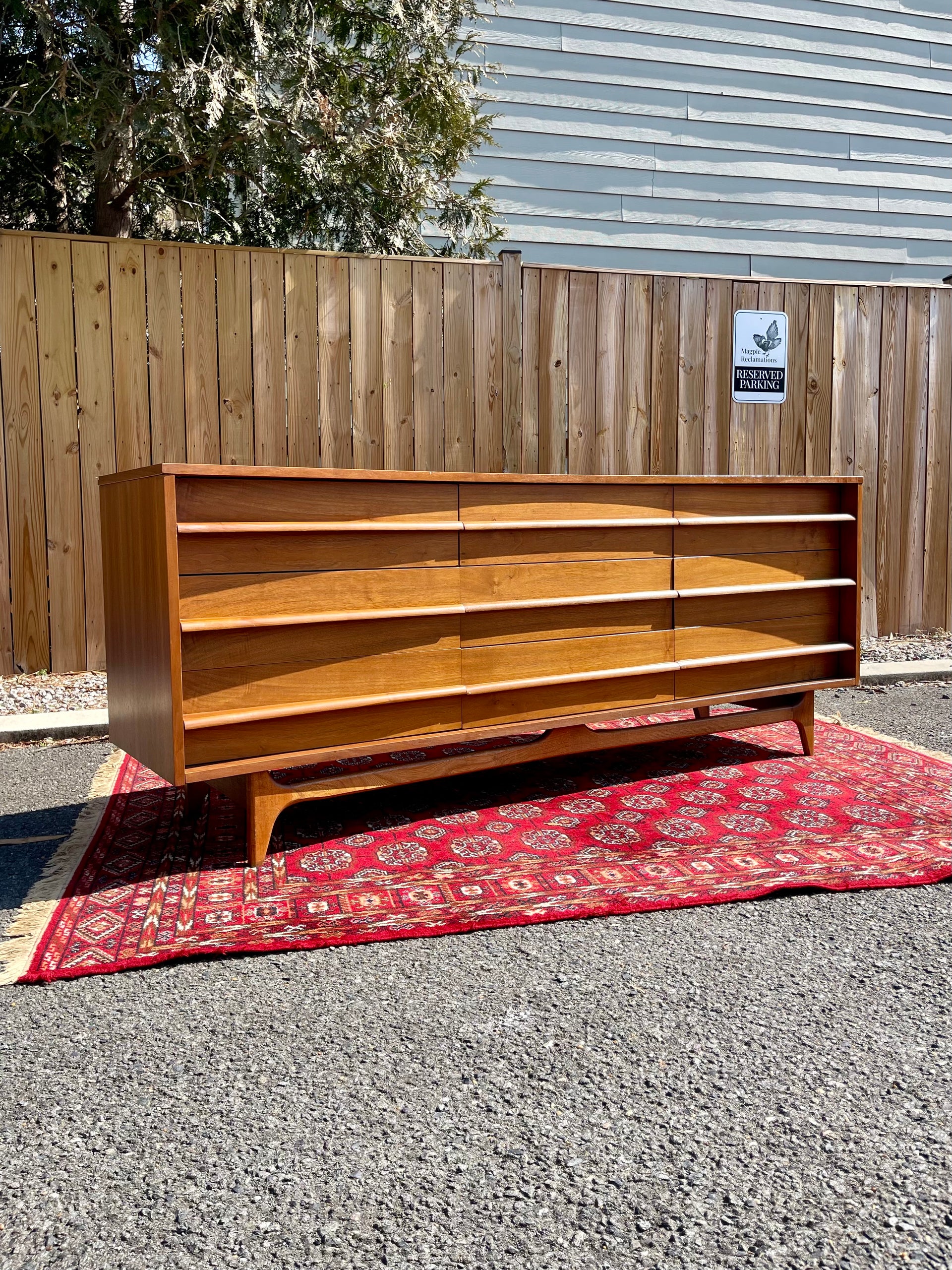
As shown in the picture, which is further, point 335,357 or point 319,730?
point 335,357

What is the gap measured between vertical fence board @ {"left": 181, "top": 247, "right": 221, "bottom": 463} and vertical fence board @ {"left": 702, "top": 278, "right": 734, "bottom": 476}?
259 cm

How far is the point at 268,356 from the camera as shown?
489 cm

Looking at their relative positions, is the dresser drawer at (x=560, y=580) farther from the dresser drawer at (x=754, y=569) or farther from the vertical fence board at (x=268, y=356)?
the vertical fence board at (x=268, y=356)

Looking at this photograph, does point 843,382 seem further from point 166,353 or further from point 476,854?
point 476,854

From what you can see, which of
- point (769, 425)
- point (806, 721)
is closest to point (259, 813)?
point (806, 721)

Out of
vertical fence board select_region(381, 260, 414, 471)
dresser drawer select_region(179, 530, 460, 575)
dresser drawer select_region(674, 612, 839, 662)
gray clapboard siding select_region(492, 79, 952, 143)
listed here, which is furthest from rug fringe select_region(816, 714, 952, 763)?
gray clapboard siding select_region(492, 79, 952, 143)

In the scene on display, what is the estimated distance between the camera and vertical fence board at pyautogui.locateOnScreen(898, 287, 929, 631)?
6000 millimetres

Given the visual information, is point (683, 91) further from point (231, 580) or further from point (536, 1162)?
point (536, 1162)

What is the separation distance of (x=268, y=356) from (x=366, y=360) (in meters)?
0.47

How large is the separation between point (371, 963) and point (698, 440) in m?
4.16

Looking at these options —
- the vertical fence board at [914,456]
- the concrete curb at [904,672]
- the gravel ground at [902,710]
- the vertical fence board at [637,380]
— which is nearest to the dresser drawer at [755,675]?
the gravel ground at [902,710]

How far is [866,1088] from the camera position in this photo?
1.69 m

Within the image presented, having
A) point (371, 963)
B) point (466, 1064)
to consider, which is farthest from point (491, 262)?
point (466, 1064)

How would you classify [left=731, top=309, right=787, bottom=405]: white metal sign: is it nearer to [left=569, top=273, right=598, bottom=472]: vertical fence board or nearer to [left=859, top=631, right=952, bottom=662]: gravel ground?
[left=569, top=273, right=598, bottom=472]: vertical fence board
